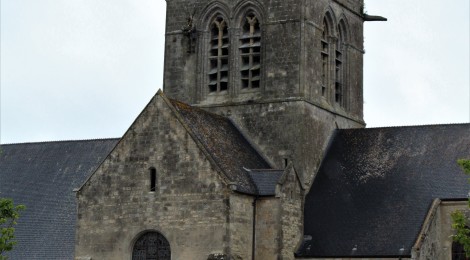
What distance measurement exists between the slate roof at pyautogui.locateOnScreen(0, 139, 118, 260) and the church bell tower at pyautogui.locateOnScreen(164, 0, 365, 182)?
5.71 m

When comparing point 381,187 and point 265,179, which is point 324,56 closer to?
point 381,187

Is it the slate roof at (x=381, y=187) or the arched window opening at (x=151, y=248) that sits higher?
the slate roof at (x=381, y=187)

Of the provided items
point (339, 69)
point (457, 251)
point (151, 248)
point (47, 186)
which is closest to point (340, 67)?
point (339, 69)

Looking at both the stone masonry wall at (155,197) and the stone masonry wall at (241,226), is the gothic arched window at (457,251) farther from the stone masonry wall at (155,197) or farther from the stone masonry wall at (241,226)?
the stone masonry wall at (155,197)

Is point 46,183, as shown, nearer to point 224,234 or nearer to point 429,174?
point 224,234

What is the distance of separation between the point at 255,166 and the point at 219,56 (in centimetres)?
591

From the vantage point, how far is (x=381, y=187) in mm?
43969

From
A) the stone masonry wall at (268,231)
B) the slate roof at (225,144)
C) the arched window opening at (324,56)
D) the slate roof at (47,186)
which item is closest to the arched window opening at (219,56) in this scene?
the slate roof at (225,144)

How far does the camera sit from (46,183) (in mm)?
51500

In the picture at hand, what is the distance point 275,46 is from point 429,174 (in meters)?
7.87

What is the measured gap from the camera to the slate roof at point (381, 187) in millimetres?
42125

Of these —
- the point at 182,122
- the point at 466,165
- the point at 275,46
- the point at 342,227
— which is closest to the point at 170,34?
the point at 275,46

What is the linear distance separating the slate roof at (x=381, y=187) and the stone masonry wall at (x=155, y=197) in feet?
13.5

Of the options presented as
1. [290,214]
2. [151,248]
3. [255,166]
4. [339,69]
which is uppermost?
[339,69]
